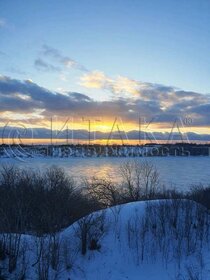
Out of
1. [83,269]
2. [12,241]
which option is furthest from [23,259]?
[83,269]

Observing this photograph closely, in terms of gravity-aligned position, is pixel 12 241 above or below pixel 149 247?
above

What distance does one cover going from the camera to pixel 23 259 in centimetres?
1466

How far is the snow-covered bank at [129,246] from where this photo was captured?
621 inches

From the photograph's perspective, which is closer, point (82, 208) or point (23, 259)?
point (23, 259)

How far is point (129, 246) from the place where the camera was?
18.7 m

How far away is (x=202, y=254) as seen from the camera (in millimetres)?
18672

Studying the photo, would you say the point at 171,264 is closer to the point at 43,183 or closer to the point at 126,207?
the point at 126,207

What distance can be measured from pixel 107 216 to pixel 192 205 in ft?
17.1

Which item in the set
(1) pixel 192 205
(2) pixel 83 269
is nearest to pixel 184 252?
(1) pixel 192 205

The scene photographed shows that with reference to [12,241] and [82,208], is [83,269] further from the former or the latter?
[82,208]

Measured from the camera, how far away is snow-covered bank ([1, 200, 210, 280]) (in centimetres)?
1578

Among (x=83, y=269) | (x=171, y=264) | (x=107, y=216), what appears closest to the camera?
(x=83, y=269)

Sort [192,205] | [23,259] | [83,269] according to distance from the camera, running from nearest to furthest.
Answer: [23,259]
[83,269]
[192,205]

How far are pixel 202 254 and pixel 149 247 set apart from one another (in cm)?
266
